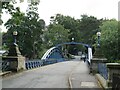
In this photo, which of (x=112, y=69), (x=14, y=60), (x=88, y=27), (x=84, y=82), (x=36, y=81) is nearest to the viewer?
(x=112, y=69)

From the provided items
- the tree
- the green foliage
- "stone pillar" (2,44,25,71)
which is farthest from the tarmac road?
the tree

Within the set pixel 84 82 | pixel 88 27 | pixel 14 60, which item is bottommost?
pixel 84 82

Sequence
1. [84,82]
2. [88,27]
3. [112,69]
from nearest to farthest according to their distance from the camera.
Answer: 1. [112,69]
2. [84,82]
3. [88,27]

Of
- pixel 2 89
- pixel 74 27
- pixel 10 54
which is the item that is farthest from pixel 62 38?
pixel 2 89

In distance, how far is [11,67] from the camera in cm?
2311

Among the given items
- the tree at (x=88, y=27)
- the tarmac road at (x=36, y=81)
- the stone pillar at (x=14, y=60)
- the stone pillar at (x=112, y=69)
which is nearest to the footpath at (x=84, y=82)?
the tarmac road at (x=36, y=81)

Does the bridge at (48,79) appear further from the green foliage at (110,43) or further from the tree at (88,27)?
the tree at (88,27)

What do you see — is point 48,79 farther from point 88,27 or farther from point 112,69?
point 88,27

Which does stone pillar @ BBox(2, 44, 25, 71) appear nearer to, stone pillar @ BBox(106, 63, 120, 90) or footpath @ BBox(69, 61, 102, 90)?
footpath @ BBox(69, 61, 102, 90)

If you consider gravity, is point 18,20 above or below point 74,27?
below

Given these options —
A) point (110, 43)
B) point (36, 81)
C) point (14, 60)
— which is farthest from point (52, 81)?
point (110, 43)

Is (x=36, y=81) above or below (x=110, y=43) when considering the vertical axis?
below

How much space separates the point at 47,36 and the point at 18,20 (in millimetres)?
60066

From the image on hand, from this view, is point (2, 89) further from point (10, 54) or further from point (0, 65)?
point (10, 54)
